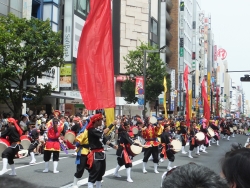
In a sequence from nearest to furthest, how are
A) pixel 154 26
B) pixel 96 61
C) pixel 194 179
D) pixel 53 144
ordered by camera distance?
pixel 194 179 < pixel 96 61 < pixel 53 144 < pixel 154 26

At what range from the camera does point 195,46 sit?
86.2 metres

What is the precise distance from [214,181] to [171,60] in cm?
6535

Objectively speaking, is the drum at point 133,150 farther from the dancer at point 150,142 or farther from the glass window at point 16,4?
the glass window at point 16,4

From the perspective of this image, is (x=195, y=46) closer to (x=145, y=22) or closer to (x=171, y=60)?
(x=171, y=60)

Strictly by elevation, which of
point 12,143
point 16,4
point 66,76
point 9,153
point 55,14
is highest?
point 55,14

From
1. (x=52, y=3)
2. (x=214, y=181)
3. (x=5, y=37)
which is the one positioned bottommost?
(x=214, y=181)

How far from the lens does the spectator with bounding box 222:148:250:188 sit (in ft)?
7.66

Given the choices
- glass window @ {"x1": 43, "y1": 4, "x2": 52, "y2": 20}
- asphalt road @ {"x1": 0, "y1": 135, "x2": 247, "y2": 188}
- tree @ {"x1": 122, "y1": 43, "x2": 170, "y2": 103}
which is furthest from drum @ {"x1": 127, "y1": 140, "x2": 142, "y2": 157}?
tree @ {"x1": 122, "y1": 43, "x2": 170, "y2": 103}

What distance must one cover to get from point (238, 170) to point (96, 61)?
7.09 metres

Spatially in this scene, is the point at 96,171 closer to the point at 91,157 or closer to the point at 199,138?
the point at 91,157

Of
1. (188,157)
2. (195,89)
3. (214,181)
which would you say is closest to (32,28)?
(188,157)

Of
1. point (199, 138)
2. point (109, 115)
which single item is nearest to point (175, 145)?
point (109, 115)

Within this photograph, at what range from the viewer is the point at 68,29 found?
33.7 m

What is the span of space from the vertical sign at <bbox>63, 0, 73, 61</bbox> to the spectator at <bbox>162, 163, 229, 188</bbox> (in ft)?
103
